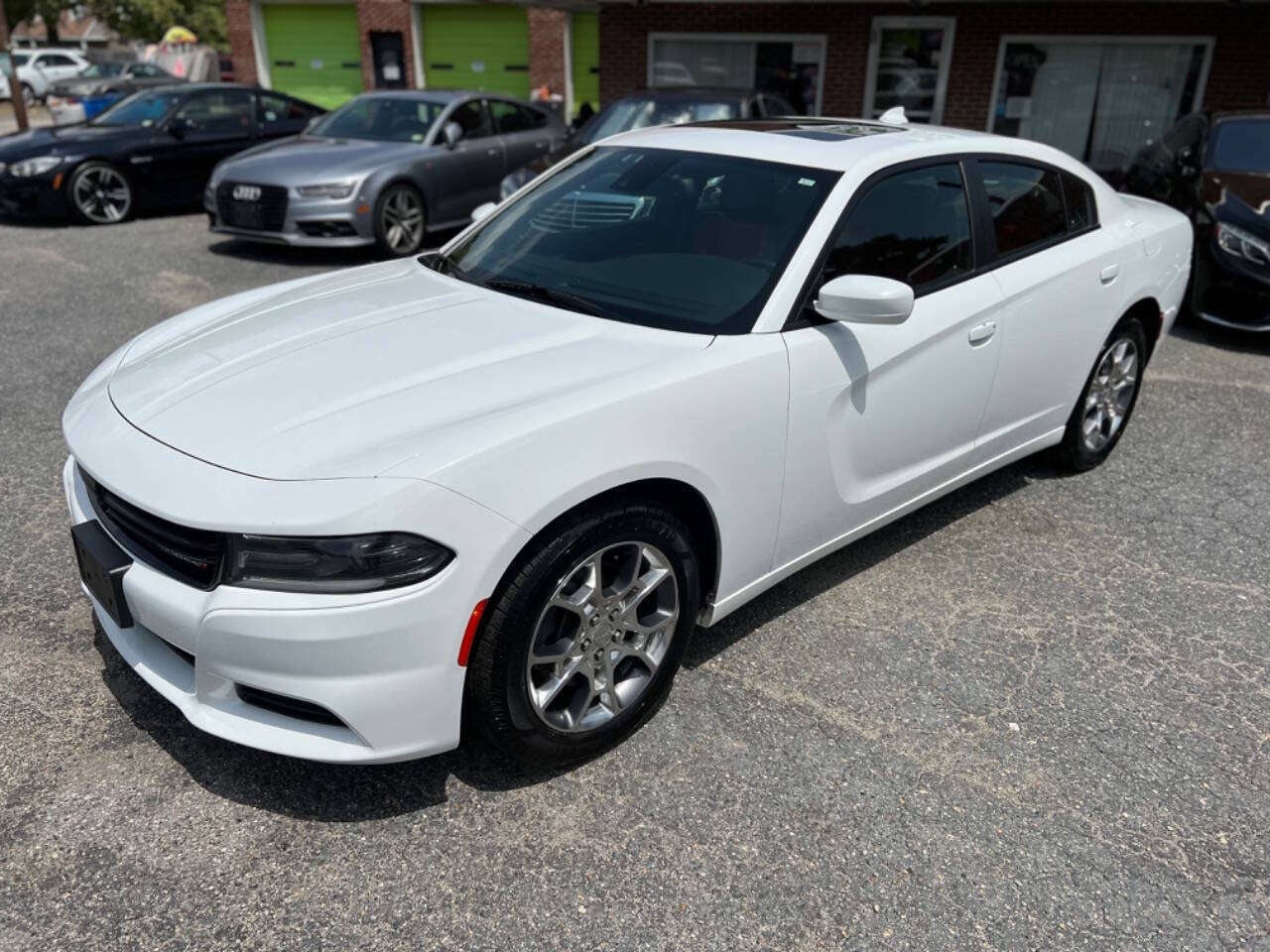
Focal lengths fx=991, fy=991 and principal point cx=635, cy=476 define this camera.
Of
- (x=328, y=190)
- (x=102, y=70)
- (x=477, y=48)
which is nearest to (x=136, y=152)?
(x=328, y=190)

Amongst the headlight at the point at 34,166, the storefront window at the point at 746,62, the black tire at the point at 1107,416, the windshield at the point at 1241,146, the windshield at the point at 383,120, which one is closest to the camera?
the black tire at the point at 1107,416

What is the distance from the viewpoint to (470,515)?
7.40 ft

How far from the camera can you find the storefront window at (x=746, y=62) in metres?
14.6

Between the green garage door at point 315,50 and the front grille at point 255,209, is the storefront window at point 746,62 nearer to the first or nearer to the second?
the front grille at point 255,209

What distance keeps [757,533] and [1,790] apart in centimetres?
217

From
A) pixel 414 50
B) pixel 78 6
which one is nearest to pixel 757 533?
pixel 414 50

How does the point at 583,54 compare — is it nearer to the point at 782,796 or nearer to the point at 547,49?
the point at 547,49

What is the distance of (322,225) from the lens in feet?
28.1

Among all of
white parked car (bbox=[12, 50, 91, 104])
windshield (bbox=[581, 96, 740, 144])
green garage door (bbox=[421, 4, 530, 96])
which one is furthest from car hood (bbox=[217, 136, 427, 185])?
white parked car (bbox=[12, 50, 91, 104])

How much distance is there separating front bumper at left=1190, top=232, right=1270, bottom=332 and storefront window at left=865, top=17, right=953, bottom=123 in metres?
7.73

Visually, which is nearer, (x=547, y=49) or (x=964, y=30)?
(x=964, y=30)

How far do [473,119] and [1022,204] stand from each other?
7.30m

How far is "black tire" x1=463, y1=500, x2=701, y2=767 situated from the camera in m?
2.39

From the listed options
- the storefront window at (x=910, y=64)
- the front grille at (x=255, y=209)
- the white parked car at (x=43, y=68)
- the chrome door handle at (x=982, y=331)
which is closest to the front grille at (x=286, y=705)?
the chrome door handle at (x=982, y=331)
